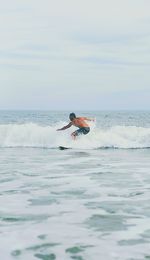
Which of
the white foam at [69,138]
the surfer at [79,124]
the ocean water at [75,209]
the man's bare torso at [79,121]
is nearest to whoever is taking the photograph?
the ocean water at [75,209]

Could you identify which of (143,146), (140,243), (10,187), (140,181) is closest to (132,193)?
(140,181)

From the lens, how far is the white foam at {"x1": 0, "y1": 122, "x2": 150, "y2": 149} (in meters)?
24.5

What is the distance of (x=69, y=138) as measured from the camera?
25.0m

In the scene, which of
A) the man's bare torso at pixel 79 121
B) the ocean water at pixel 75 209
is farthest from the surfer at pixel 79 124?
the ocean water at pixel 75 209

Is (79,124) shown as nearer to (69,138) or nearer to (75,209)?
(69,138)

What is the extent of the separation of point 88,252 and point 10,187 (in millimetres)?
4971

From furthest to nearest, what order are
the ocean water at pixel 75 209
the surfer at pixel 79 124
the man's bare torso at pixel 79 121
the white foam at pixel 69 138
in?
the white foam at pixel 69 138 < the man's bare torso at pixel 79 121 < the surfer at pixel 79 124 < the ocean water at pixel 75 209

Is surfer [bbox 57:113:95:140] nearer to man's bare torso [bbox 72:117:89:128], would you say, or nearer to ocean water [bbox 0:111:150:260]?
man's bare torso [bbox 72:117:89:128]

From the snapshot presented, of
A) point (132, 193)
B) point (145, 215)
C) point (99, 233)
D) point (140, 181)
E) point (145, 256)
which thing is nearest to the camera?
point (145, 256)

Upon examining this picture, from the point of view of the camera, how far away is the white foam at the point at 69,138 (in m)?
24.5

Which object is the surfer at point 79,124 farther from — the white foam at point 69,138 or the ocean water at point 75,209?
the ocean water at point 75,209

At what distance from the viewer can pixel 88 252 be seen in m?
6.30

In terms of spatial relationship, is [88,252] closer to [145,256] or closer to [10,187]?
[145,256]

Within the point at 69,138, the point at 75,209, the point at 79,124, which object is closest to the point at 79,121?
the point at 79,124
